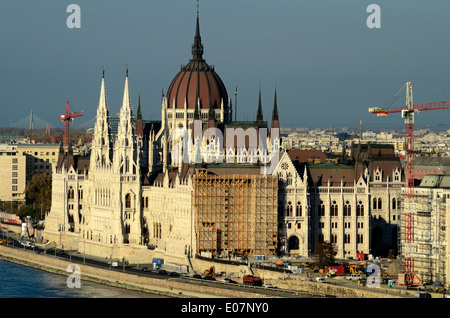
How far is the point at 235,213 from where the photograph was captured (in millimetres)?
132500

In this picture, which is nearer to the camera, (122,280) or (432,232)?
(432,232)

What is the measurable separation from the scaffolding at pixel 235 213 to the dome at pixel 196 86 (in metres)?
27.5

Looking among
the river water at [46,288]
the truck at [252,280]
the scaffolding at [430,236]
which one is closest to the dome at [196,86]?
the river water at [46,288]

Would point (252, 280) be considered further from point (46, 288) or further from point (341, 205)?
point (341, 205)

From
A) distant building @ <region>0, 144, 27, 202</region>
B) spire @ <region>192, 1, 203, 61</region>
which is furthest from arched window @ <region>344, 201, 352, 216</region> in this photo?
distant building @ <region>0, 144, 27, 202</region>

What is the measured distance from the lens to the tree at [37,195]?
172 m

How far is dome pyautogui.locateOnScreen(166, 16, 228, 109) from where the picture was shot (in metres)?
160

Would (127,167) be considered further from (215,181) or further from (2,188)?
(2,188)

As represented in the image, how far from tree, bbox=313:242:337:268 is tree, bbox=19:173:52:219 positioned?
4814cm

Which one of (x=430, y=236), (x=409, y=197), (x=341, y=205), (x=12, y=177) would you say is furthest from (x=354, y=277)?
(x=12, y=177)

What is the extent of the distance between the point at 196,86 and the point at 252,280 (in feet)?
140

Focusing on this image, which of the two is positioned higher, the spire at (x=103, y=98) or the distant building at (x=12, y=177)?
the spire at (x=103, y=98)

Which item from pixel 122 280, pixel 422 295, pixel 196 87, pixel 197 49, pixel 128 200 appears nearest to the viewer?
pixel 422 295

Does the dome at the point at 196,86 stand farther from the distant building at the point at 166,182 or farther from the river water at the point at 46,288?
the river water at the point at 46,288
